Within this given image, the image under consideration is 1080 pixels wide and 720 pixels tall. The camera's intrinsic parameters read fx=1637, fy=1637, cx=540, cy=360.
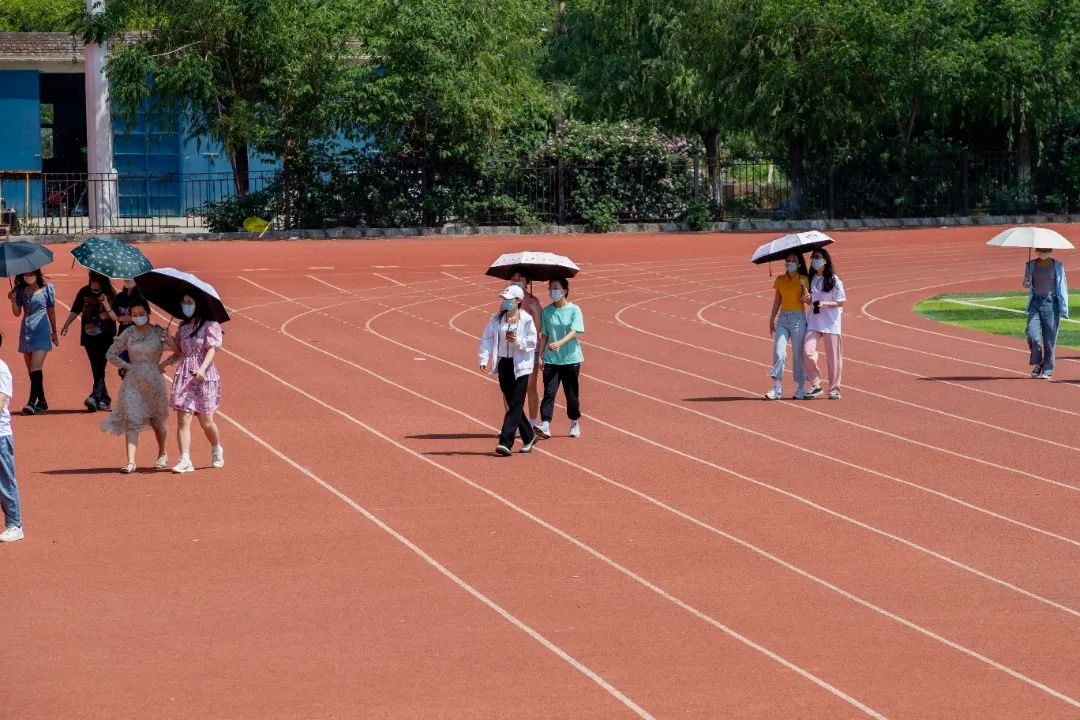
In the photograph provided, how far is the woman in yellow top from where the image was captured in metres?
17.3

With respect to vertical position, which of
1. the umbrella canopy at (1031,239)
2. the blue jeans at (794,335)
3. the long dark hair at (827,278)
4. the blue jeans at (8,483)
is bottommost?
the blue jeans at (8,483)

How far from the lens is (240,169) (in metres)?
40.7

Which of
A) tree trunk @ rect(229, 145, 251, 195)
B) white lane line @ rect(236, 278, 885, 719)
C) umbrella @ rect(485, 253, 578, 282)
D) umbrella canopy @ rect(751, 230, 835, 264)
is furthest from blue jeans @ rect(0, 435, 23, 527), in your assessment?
tree trunk @ rect(229, 145, 251, 195)

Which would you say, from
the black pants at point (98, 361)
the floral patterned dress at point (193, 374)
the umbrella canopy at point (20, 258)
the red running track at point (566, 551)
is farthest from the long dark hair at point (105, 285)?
the floral patterned dress at point (193, 374)

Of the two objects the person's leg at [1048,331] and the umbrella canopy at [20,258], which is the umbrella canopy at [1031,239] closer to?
the person's leg at [1048,331]

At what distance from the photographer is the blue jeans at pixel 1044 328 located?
18703 millimetres

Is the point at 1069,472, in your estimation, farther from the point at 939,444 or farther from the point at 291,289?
the point at 291,289

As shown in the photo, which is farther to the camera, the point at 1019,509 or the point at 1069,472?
the point at 1069,472

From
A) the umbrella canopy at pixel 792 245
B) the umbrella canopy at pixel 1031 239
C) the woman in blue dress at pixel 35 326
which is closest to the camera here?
the woman in blue dress at pixel 35 326

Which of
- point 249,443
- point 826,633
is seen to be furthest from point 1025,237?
point 826,633

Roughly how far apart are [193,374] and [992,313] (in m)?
16.7

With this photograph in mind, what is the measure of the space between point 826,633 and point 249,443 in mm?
7220

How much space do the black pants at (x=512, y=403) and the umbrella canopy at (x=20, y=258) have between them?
176 inches

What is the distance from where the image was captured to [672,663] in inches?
322
